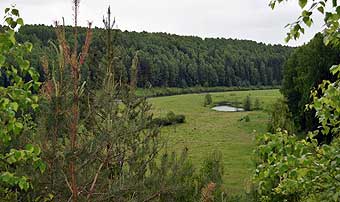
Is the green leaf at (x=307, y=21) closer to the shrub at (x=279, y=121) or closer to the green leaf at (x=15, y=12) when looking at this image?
the green leaf at (x=15, y=12)

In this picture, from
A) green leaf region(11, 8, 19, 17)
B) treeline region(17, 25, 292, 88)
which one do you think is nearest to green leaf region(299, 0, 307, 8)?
green leaf region(11, 8, 19, 17)

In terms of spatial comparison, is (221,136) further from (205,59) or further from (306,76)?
(205,59)

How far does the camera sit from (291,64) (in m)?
43.7

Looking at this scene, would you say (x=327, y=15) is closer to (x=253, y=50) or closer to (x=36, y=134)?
(x=36, y=134)

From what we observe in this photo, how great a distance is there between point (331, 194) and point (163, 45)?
12803cm

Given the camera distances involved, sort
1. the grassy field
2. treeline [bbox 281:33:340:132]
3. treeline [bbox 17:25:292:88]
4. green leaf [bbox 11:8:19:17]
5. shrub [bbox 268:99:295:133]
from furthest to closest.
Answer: treeline [bbox 17:25:292:88], the grassy field, treeline [bbox 281:33:340:132], shrub [bbox 268:99:295:133], green leaf [bbox 11:8:19:17]

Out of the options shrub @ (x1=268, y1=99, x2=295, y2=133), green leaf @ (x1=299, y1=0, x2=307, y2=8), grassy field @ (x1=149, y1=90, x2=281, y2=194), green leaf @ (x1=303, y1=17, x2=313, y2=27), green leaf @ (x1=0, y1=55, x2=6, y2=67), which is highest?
green leaf @ (x1=299, y1=0, x2=307, y2=8)

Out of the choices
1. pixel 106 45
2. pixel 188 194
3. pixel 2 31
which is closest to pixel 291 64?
pixel 188 194

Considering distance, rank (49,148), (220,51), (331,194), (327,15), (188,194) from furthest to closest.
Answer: (220,51), (188,194), (49,148), (331,194), (327,15)

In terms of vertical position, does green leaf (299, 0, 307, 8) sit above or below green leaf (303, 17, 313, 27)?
above

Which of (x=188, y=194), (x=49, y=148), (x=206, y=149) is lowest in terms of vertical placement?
(x=206, y=149)

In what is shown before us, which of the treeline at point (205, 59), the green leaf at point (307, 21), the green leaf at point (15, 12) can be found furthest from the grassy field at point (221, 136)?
the treeline at point (205, 59)

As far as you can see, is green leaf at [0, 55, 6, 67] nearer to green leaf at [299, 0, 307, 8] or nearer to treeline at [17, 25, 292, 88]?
green leaf at [299, 0, 307, 8]

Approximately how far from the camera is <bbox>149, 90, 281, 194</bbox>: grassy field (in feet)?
116
